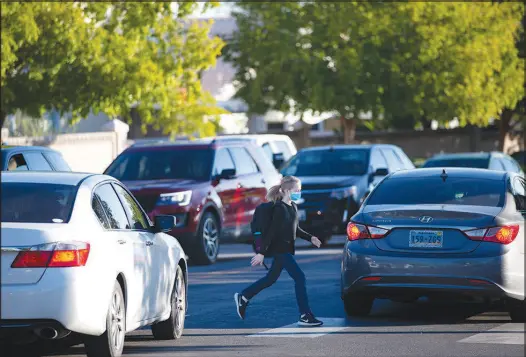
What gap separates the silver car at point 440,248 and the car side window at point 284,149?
16604 mm

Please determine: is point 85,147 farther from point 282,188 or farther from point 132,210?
point 132,210

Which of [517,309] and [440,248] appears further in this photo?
[517,309]

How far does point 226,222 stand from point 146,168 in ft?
5.08

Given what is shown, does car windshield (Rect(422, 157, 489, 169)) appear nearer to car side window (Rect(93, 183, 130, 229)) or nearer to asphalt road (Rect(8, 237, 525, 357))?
asphalt road (Rect(8, 237, 525, 357))

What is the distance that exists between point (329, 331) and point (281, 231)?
1.09m

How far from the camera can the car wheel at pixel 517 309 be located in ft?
40.9

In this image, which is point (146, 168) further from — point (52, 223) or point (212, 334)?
point (52, 223)

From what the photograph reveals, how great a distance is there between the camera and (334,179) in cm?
2475

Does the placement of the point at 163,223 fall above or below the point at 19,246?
below

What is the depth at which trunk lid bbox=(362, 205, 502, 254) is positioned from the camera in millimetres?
12266

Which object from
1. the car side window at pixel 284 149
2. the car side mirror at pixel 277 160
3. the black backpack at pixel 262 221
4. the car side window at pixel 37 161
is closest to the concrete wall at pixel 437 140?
the car side window at pixel 284 149

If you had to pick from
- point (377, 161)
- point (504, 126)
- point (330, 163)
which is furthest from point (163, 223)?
Answer: point (504, 126)

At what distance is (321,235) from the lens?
24562 mm

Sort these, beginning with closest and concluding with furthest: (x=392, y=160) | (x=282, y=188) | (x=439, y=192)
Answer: (x=282, y=188)
(x=439, y=192)
(x=392, y=160)
